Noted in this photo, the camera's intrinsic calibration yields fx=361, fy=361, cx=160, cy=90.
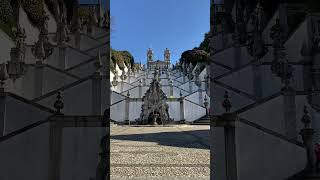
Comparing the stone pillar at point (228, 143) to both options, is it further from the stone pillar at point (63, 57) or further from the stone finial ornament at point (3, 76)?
the stone finial ornament at point (3, 76)

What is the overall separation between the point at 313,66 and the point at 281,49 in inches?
30.5

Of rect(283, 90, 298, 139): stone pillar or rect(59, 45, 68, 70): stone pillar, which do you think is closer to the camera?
rect(59, 45, 68, 70): stone pillar

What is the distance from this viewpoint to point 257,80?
14.6 feet

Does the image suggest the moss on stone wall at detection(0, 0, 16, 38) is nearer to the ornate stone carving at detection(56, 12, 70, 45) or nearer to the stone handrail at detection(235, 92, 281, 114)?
the ornate stone carving at detection(56, 12, 70, 45)

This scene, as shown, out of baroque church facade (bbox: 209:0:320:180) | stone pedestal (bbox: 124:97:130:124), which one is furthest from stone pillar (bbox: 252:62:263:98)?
stone pedestal (bbox: 124:97:130:124)

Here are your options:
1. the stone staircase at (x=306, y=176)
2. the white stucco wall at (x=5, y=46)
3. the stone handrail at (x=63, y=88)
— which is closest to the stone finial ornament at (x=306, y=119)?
the stone staircase at (x=306, y=176)

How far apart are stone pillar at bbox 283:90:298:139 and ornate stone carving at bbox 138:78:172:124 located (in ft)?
44.0

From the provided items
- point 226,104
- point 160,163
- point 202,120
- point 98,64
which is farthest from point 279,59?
point 202,120

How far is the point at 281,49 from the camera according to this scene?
14.5 ft

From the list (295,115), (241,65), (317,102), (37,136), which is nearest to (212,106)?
(241,65)

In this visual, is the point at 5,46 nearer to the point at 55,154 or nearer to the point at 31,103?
the point at 31,103

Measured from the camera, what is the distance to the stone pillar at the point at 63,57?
9.85 ft

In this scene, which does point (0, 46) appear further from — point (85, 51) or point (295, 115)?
point (295, 115)

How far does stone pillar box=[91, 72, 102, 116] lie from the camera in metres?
2.80
